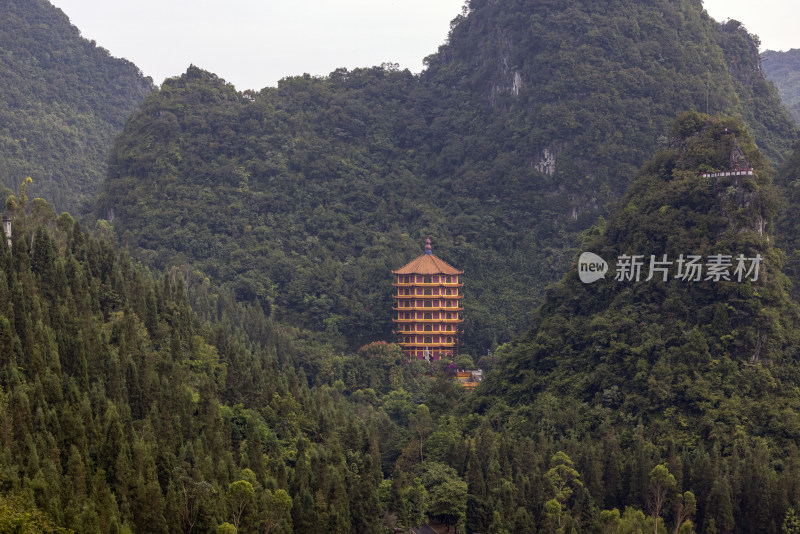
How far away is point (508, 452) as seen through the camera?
52406mm

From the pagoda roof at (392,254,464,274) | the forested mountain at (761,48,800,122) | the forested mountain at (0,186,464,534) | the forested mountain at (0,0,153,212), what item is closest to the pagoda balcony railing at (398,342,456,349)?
the pagoda roof at (392,254,464,274)

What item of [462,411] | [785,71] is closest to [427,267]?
[462,411]

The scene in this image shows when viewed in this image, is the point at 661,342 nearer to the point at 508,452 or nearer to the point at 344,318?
the point at 508,452

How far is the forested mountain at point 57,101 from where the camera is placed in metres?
100

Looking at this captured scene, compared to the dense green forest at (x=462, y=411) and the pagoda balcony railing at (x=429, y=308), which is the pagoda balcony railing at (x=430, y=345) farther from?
the dense green forest at (x=462, y=411)

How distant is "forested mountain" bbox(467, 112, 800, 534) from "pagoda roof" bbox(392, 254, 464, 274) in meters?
18.8

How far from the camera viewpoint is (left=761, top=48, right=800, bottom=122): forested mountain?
483 ft

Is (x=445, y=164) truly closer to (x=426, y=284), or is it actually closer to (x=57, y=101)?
(x=426, y=284)

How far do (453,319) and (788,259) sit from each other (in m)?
24.4

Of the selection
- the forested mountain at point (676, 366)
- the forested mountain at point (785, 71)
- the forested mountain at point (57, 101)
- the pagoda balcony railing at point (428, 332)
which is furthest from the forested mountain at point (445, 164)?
the forested mountain at point (785, 71)

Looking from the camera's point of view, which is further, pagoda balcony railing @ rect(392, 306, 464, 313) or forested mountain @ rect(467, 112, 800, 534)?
pagoda balcony railing @ rect(392, 306, 464, 313)

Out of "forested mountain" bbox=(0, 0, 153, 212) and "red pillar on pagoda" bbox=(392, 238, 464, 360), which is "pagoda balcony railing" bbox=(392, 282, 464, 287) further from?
"forested mountain" bbox=(0, 0, 153, 212)

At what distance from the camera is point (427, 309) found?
82.5 meters

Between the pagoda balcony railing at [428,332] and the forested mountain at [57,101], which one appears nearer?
the pagoda balcony railing at [428,332]
